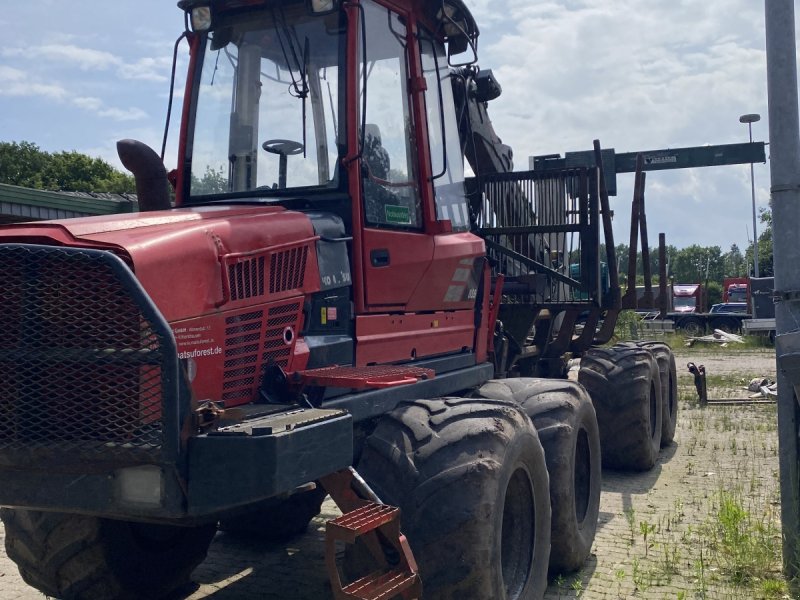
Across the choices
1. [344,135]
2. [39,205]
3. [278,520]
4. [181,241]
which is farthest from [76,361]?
[39,205]

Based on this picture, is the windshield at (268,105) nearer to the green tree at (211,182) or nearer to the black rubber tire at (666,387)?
the green tree at (211,182)

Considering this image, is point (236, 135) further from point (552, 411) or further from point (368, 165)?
point (552, 411)

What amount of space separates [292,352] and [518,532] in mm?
1591

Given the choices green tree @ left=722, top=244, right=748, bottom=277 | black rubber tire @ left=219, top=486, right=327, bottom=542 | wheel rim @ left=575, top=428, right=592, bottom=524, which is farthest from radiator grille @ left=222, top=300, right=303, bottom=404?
green tree @ left=722, top=244, right=748, bottom=277

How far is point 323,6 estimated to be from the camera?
Answer: 15.6 feet

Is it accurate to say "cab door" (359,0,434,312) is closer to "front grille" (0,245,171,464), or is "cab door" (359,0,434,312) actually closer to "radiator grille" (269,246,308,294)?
"radiator grille" (269,246,308,294)

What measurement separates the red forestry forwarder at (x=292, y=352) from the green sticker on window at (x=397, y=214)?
0.05 feet

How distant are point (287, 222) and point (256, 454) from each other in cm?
141

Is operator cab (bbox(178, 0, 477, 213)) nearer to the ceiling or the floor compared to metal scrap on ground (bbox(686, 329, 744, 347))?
nearer to the ceiling

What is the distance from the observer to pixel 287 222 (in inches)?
170

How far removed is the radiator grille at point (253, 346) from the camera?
154 inches

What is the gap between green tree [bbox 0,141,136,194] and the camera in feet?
131

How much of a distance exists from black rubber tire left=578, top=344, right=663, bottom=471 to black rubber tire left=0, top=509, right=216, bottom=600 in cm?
498

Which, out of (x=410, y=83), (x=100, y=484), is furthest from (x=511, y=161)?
(x=100, y=484)
